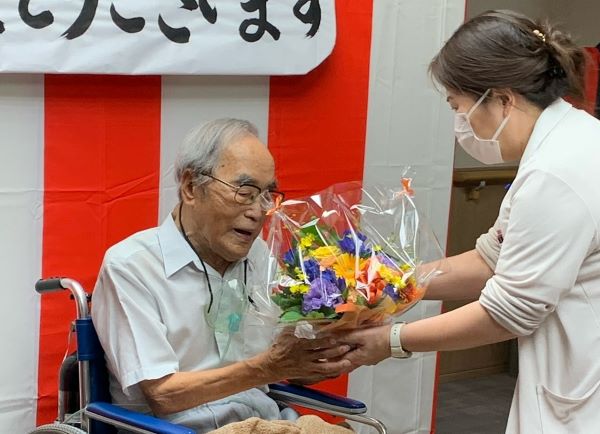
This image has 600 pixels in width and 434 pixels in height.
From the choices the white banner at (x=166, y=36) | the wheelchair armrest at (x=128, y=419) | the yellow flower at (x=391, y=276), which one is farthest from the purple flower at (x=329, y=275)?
the white banner at (x=166, y=36)

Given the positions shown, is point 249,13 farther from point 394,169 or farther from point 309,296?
point 309,296

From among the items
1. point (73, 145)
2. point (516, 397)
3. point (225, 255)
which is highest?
point (73, 145)

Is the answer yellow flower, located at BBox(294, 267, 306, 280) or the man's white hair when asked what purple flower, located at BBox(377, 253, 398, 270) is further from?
the man's white hair

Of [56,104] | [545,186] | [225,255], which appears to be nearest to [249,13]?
[56,104]

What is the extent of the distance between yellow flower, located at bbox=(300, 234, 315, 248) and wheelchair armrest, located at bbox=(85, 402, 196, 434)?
1.51 ft

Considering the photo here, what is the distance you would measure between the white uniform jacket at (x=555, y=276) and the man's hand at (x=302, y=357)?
1.17 feet

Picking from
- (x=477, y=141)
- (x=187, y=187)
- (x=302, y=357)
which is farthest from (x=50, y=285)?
(x=477, y=141)

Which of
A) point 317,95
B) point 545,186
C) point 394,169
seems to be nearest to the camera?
point 545,186

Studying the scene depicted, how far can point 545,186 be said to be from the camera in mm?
1801

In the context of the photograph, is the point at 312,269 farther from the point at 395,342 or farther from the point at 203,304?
the point at 203,304

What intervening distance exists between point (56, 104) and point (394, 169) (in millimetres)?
1233

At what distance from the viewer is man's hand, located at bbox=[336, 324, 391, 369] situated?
2.01m

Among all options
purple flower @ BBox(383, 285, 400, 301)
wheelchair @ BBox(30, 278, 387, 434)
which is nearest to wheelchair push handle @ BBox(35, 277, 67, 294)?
wheelchair @ BBox(30, 278, 387, 434)

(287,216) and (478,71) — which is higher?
(478,71)
